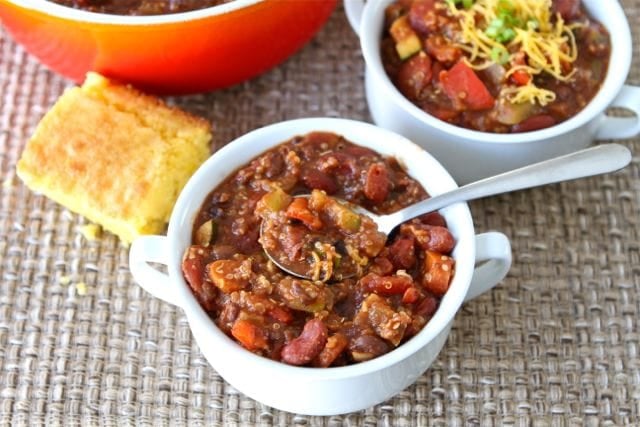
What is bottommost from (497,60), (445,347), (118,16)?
(445,347)

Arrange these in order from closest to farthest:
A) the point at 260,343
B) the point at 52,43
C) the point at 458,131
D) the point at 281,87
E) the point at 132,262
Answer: the point at 260,343 < the point at 132,262 < the point at 458,131 < the point at 52,43 < the point at 281,87

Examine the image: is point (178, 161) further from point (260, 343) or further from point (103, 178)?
point (260, 343)

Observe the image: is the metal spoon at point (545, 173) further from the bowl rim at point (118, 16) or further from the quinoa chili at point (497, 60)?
the bowl rim at point (118, 16)

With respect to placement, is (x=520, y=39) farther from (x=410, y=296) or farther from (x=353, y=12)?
(x=410, y=296)

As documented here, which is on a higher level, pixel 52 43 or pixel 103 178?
pixel 52 43

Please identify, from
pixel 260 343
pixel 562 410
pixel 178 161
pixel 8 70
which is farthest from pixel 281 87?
pixel 562 410

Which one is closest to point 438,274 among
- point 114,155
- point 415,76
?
point 415,76
